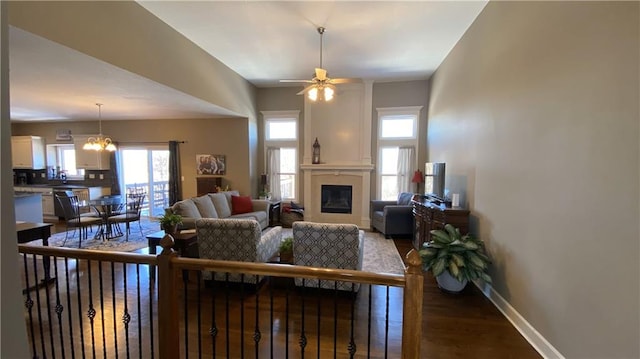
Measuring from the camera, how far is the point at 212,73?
5203mm

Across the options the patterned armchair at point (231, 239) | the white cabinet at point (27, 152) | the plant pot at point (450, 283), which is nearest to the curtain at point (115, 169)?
the white cabinet at point (27, 152)

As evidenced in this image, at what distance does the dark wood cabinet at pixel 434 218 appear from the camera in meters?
3.75

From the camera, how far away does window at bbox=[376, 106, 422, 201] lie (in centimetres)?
679

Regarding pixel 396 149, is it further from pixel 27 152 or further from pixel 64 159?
pixel 27 152

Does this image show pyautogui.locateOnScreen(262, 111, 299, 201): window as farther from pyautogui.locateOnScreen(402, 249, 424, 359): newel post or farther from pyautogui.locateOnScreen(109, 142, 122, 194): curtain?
pyautogui.locateOnScreen(402, 249, 424, 359): newel post

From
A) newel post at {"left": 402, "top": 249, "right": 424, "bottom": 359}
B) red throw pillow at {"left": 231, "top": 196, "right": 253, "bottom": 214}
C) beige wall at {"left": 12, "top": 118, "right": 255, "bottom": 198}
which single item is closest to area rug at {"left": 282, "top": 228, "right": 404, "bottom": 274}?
newel post at {"left": 402, "top": 249, "right": 424, "bottom": 359}

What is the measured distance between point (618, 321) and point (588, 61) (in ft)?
5.61

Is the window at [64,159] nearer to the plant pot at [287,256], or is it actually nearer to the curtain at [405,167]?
the plant pot at [287,256]

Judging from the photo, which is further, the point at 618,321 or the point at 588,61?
the point at 588,61

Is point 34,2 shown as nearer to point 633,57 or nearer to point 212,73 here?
point 212,73

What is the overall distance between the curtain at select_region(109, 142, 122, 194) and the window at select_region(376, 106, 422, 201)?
Answer: 279 inches

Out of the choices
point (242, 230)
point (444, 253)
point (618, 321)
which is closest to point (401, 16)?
point (444, 253)

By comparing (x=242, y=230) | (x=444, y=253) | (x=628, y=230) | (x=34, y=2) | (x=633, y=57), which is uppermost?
(x=34, y=2)

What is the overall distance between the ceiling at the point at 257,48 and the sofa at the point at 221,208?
1845 mm
